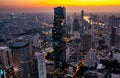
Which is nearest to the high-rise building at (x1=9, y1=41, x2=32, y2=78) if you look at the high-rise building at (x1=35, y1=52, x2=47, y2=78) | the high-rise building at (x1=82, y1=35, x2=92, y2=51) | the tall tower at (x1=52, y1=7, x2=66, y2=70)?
the high-rise building at (x1=35, y1=52, x2=47, y2=78)

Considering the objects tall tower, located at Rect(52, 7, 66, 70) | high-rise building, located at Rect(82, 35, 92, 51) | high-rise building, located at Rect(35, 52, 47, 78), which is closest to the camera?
high-rise building, located at Rect(35, 52, 47, 78)

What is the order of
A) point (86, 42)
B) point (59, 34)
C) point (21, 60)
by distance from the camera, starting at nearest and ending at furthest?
point (21, 60)
point (59, 34)
point (86, 42)

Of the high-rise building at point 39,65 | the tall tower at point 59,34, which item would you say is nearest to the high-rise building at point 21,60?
the high-rise building at point 39,65

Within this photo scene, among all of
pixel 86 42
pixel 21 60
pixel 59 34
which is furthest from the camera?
pixel 86 42

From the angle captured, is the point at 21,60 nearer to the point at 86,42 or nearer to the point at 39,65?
the point at 39,65

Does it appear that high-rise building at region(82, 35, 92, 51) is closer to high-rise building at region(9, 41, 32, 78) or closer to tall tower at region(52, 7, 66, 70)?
tall tower at region(52, 7, 66, 70)

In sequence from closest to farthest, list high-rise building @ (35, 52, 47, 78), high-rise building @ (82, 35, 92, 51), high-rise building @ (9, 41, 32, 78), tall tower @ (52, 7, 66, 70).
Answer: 1. high-rise building @ (35, 52, 47, 78)
2. high-rise building @ (9, 41, 32, 78)
3. tall tower @ (52, 7, 66, 70)
4. high-rise building @ (82, 35, 92, 51)

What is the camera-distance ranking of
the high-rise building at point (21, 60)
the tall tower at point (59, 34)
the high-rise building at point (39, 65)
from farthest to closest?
1. the tall tower at point (59, 34)
2. the high-rise building at point (21, 60)
3. the high-rise building at point (39, 65)

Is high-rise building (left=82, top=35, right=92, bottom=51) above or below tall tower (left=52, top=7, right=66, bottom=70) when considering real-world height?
below

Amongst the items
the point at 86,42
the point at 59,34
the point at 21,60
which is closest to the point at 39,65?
the point at 21,60

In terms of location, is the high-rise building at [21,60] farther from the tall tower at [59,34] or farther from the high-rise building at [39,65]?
the tall tower at [59,34]

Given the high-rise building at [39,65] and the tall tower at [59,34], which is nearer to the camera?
the high-rise building at [39,65]

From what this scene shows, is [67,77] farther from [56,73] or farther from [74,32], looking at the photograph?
[74,32]

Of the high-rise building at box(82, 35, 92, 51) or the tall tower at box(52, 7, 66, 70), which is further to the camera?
the high-rise building at box(82, 35, 92, 51)
